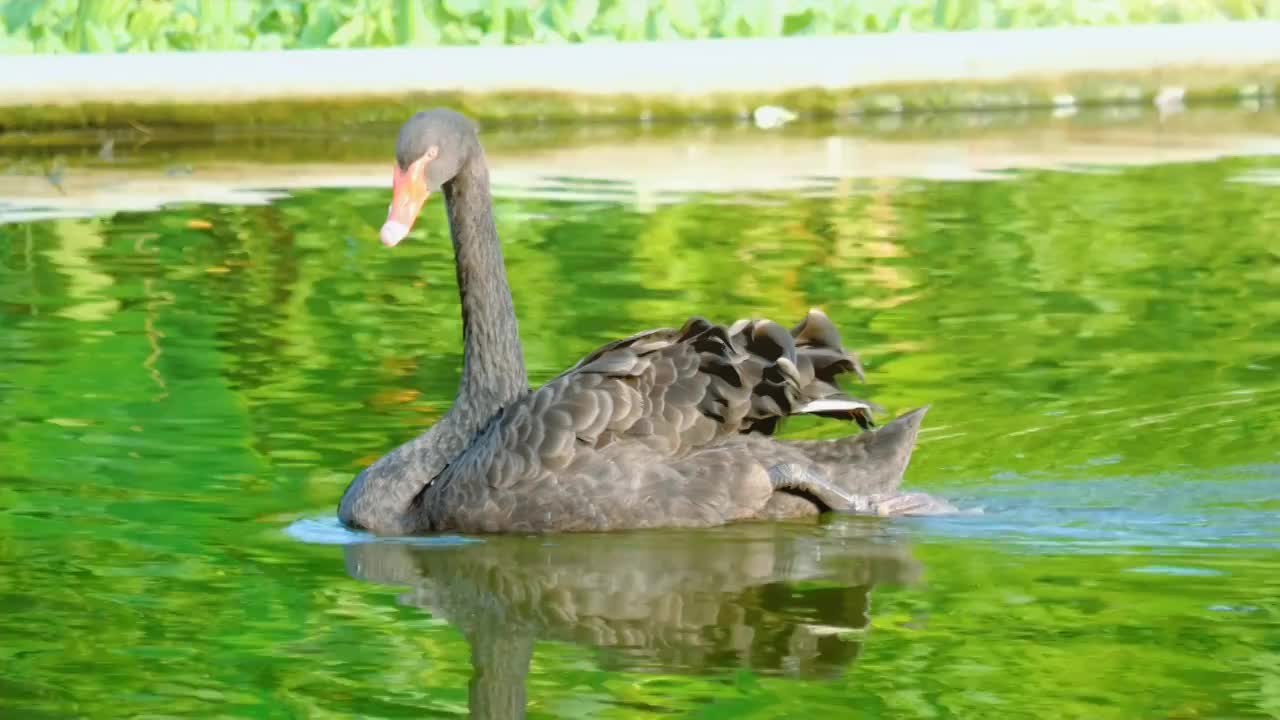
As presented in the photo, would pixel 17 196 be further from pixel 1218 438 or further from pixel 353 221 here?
pixel 1218 438

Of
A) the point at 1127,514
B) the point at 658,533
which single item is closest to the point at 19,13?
the point at 658,533

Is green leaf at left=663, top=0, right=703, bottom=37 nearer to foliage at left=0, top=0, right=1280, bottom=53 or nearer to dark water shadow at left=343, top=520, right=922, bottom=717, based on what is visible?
foliage at left=0, top=0, right=1280, bottom=53

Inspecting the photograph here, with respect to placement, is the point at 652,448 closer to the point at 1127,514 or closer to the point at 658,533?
the point at 658,533

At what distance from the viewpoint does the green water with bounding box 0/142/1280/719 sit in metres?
4.93

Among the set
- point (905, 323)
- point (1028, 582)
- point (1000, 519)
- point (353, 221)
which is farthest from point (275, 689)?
point (353, 221)

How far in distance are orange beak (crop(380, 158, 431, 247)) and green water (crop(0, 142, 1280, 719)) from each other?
0.80 m

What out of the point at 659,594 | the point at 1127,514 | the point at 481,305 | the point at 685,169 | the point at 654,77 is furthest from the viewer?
the point at 654,77

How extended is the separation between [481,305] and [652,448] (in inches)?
28.7

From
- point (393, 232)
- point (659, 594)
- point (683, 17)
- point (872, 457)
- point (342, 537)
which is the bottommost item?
point (342, 537)

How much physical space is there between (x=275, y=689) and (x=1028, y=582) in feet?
5.78

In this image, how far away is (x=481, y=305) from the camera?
6.78 metres

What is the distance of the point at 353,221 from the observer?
12.4 meters

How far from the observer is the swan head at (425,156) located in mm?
6438

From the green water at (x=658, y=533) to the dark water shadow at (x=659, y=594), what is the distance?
0.01 meters
